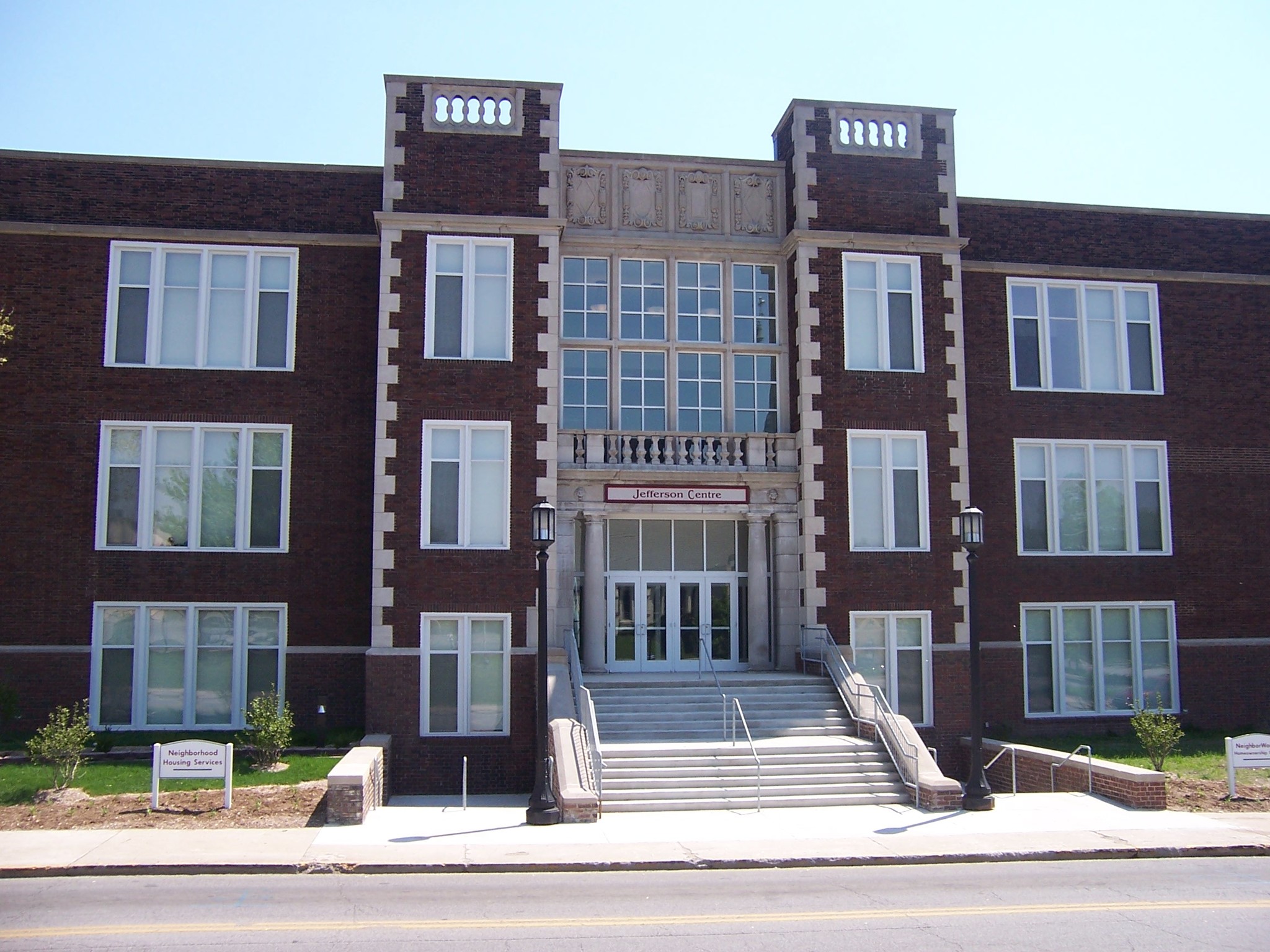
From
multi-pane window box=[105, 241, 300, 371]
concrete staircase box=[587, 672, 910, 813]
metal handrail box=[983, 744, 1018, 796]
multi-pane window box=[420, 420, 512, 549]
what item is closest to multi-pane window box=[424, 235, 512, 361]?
multi-pane window box=[420, 420, 512, 549]

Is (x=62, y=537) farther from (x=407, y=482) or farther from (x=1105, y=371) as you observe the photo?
(x=1105, y=371)

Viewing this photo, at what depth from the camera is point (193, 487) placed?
20891mm

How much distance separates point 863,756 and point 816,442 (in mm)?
6352

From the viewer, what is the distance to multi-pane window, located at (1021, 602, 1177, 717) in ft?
74.7

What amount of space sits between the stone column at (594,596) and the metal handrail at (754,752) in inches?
129

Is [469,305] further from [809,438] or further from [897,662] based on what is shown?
[897,662]

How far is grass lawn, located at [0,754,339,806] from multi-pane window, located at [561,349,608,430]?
8022 mm

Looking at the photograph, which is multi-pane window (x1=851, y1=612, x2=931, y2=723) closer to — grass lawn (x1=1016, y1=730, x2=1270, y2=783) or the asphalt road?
grass lawn (x1=1016, y1=730, x2=1270, y2=783)

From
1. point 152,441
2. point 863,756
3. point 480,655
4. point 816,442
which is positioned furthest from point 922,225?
point 152,441

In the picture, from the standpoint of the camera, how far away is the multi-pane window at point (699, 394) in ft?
73.0

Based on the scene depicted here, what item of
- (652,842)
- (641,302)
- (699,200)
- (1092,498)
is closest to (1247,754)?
(1092,498)

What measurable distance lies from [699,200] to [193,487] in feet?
37.6

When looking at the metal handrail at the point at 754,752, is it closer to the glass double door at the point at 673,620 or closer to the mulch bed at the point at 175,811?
the glass double door at the point at 673,620

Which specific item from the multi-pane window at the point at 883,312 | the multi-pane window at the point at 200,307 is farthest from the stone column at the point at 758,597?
the multi-pane window at the point at 200,307
